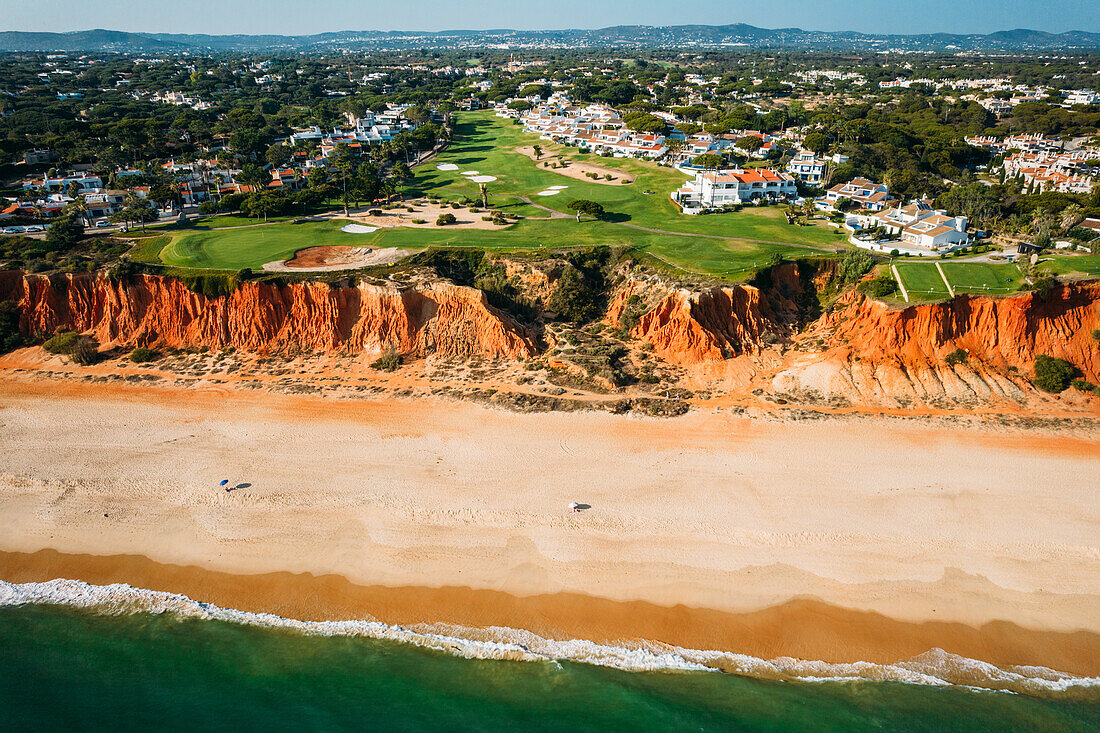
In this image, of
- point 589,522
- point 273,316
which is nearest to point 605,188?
point 273,316

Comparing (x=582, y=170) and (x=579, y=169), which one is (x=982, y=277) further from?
(x=579, y=169)

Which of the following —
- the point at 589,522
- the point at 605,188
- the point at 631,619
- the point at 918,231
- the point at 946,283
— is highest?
the point at 605,188

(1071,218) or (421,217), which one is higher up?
(1071,218)

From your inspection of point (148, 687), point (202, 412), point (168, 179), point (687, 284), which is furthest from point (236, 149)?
point (148, 687)

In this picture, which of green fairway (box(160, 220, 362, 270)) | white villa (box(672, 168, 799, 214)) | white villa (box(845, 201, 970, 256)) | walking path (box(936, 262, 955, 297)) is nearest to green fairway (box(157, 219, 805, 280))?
green fairway (box(160, 220, 362, 270))

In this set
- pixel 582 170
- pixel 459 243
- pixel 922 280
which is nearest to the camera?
pixel 922 280
